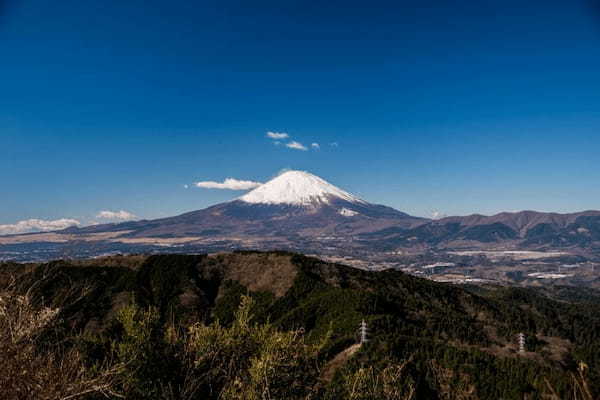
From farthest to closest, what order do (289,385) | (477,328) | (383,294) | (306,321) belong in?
1. (383,294)
2. (477,328)
3. (306,321)
4. (289,385)

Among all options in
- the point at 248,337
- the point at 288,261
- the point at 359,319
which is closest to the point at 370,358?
the point at 359,319

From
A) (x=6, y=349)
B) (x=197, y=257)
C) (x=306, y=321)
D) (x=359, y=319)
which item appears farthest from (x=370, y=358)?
(x=197, y=257)

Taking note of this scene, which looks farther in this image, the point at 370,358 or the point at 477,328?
the point at 477,328

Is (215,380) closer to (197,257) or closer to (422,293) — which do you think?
(422,293)

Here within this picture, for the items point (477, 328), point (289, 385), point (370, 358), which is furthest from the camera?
point (477, 328)

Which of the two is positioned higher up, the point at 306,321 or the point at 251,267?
the point at 251,267

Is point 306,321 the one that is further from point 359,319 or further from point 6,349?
point 6,349

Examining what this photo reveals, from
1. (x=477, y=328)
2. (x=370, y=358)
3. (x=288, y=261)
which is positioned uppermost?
(x=288, y=261)
